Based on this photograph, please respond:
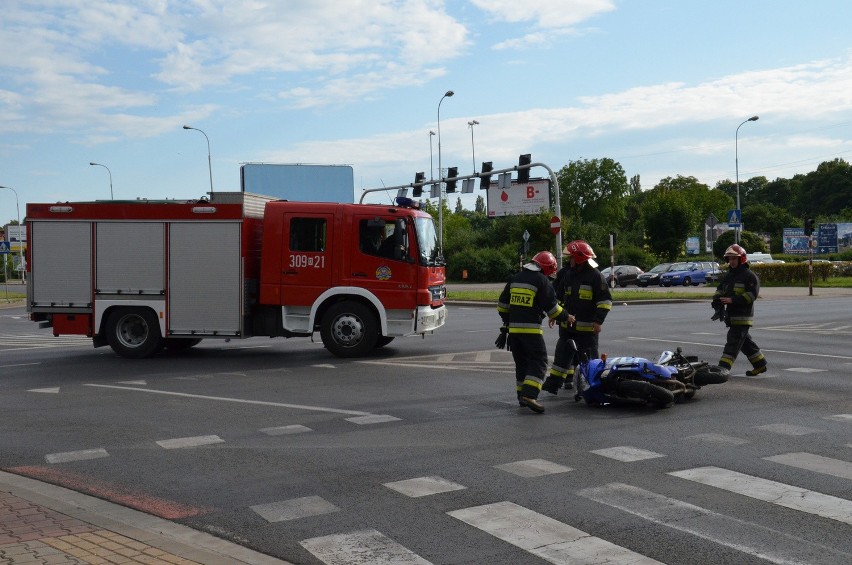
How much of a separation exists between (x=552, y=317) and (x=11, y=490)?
565 cm

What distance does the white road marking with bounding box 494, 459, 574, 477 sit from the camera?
698 cm

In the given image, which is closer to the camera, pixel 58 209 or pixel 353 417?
pixel 353 417

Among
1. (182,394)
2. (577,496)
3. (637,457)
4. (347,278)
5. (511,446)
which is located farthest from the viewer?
(347,278)

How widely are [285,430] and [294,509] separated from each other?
293cm

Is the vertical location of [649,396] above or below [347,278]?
below

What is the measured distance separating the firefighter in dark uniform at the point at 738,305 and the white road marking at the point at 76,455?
786cm

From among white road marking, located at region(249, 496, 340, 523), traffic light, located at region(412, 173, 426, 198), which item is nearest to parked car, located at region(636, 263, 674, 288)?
traffic light, located at region(412, 173, 426, 198)

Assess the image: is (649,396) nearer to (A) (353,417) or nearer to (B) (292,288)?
(A) (353,417)

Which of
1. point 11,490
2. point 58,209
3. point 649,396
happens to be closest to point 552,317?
point 649,396

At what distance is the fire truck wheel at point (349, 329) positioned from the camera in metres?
15.2

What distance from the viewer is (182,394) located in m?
11.6

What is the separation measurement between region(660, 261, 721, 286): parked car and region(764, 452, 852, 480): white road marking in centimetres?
4567

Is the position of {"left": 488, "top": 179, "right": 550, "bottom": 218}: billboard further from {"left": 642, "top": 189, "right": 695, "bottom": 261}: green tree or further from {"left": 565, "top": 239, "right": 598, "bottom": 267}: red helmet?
{"left": 565, "top": 239, "right": 598, "bottom": 267}: red helmet

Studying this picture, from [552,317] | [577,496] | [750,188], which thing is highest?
[750,188]
